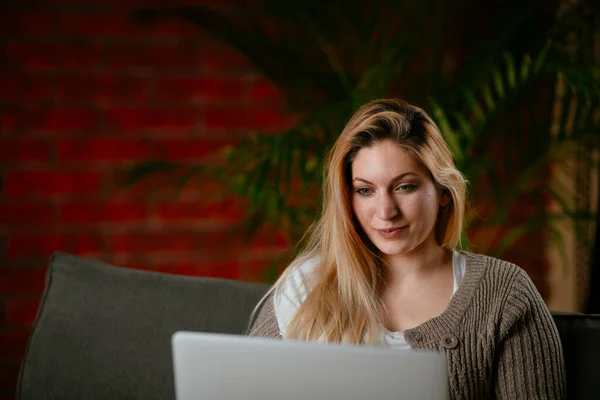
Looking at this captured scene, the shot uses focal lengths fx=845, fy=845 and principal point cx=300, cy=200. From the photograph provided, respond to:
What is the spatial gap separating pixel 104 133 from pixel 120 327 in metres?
1.04

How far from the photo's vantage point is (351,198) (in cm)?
169

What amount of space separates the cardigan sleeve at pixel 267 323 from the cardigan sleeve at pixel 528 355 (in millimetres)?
448

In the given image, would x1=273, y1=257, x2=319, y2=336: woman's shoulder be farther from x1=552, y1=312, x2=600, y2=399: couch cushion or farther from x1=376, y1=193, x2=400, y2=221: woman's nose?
x1=552, y1=312, x2=600, y2=399: couch cushion

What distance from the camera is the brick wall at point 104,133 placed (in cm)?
267

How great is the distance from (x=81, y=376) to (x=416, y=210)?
81 centimetres

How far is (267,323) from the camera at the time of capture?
1.74 m

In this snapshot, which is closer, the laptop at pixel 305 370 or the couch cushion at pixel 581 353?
the laptop at pixel 305 370

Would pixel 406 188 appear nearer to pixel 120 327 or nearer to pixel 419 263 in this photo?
pixel 419 263

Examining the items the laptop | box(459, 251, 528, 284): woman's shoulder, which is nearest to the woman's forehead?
box(459, 251, 528, 284): woman's shoulder

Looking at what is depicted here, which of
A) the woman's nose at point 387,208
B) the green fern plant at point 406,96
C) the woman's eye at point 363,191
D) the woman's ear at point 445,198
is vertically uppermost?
the green fern plant at point 406,96

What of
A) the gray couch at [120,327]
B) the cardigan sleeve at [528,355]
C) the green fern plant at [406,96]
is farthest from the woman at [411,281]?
the green fern plant at [406,96]

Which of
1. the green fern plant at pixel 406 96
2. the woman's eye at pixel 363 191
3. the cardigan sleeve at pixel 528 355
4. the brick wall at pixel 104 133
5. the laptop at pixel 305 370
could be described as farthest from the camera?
the brick wall at pixel 104 133

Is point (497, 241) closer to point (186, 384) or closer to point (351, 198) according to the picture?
point (351, 198)

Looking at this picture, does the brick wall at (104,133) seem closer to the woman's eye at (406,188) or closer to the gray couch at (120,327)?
the gray couch at (120,327)
